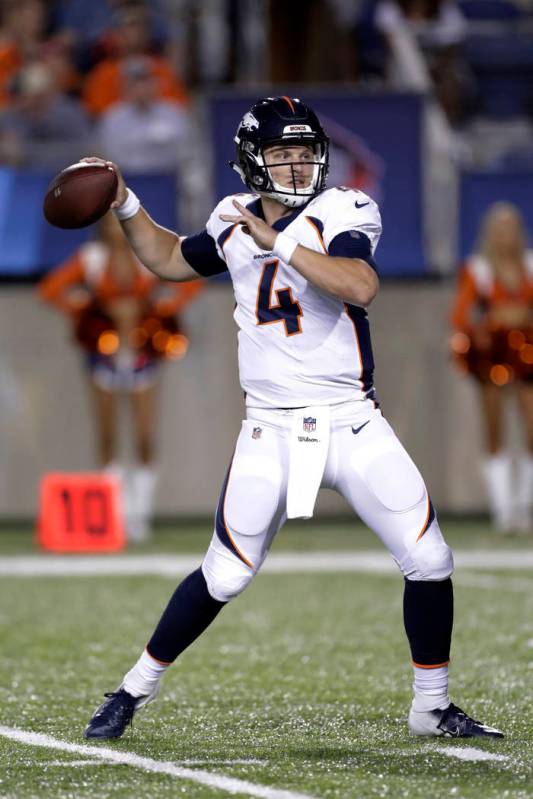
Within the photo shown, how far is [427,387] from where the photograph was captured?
11.9 metres

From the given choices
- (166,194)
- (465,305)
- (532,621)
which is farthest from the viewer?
(166,194)

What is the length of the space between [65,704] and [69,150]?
7.12 m

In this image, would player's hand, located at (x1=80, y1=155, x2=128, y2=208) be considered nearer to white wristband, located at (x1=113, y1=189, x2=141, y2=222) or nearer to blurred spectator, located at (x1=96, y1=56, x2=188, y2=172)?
white wristband, located at (x1=113, y1=189, x2=141, y2=222)

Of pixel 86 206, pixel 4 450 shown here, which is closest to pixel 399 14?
pixel 4 450

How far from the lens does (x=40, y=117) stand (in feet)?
40.0

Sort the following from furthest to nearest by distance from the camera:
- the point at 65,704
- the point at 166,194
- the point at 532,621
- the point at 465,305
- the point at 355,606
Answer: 1. the point at 166,194
2. the point at 465,305
3. the point at 355,606
4. the point at 532,621
5. the point at 65,704

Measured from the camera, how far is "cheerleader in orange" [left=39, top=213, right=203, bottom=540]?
Answer: 10578mm

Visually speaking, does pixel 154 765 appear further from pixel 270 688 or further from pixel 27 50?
pixel 27 50

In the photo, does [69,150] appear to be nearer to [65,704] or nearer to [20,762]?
[65,704]

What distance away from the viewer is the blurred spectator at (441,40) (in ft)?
44.1

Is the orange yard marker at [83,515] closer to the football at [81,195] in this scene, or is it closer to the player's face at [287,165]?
the football at [81,195]

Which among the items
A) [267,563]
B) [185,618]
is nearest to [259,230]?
[185,618]

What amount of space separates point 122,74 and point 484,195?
2930 mm

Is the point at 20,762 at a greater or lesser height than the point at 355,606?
greater
